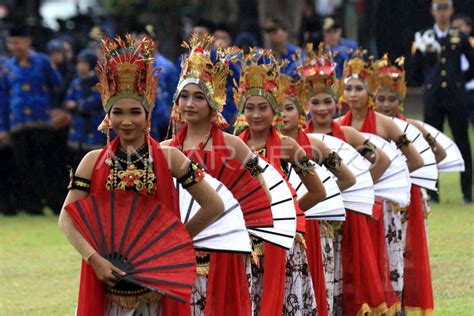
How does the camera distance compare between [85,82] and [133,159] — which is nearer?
[133,159]

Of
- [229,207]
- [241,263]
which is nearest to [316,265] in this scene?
[241,263]

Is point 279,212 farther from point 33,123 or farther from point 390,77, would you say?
point 33,123

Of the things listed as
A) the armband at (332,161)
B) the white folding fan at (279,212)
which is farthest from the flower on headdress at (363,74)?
the white folding fan at (279,212)

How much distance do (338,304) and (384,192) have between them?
3.00 ft

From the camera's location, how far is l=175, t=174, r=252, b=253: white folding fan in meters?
6.50

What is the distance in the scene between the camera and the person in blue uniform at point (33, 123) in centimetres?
1627

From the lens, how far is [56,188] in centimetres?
1723

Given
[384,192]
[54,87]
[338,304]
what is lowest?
[338,304]

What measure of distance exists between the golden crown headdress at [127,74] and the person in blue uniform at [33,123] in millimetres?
9951

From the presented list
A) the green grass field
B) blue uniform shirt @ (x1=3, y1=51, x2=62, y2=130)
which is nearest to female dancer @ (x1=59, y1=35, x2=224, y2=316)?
the green grass field

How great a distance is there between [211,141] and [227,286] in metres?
0.81

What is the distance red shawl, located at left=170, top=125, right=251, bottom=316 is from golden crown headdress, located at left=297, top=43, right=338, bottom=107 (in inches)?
94.9

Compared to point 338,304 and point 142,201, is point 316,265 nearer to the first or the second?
point 338,304

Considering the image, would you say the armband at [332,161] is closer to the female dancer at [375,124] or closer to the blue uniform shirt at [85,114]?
the female dancer at [375,124]
